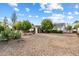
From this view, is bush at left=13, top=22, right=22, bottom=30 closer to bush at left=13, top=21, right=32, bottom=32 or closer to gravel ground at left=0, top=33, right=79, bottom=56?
bush at left=13, top=21, right=32, bottom=32

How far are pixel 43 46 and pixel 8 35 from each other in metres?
0.47

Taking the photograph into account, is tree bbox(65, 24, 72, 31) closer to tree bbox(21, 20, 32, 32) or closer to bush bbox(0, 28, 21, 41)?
tree bbox(21, 20, 32, 32)

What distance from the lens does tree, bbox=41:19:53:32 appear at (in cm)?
214

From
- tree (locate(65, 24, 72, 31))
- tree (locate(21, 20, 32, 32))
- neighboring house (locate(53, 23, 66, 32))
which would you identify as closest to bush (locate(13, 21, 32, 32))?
tree (locate(21, 20, 32, 32))

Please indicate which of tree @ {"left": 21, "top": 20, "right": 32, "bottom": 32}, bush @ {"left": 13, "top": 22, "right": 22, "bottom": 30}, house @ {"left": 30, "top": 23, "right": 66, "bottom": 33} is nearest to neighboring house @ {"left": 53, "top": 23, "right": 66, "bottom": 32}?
house @ {"left": 30, "top": 23, "right": 66, "bottom": 33}

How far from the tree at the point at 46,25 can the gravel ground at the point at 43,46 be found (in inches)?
3.1

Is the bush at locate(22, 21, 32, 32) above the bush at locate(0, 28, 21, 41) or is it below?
above

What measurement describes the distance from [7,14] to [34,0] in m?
0.39

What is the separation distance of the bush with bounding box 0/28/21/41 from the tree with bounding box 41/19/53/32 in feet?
1.07

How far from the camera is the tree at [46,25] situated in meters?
2.14

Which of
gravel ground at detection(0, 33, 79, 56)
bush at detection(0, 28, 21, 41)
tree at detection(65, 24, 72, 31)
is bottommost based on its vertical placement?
gravel ground at detection(0, 33, 79, 56)

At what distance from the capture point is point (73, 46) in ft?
6.86

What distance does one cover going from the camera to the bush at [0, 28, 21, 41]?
212 cm

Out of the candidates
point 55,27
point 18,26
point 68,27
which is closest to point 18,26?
point 18,26
